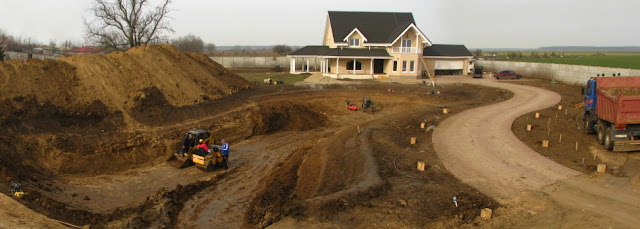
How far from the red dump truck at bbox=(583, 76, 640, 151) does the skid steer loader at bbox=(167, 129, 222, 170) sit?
594 inches

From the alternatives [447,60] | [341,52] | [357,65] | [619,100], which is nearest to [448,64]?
[447,60]

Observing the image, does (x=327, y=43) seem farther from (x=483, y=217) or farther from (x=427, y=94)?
(x=483, y=217)

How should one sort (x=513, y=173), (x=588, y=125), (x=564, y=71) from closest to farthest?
(x=513, y=173) < (x=588, y=125) < (x=564, y=71)

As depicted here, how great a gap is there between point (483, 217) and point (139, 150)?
51.7 feet

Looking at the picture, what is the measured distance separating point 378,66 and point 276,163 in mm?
33760

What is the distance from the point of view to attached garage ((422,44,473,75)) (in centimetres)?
5281

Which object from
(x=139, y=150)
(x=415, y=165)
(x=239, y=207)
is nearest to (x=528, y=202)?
(x=415, y=165)

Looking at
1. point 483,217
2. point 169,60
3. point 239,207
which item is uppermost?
point 169,60

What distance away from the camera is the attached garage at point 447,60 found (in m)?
52.8

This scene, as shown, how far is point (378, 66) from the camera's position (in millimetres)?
51500

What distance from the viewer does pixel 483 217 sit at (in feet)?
36.1

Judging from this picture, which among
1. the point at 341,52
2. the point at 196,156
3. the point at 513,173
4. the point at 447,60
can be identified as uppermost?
the point at 341,52

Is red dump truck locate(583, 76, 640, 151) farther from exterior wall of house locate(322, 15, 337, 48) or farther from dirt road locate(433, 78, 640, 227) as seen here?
exterior wall of house locate(322, 15, 337, 48)

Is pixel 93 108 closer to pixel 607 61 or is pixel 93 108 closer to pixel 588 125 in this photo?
pixel 588 125
